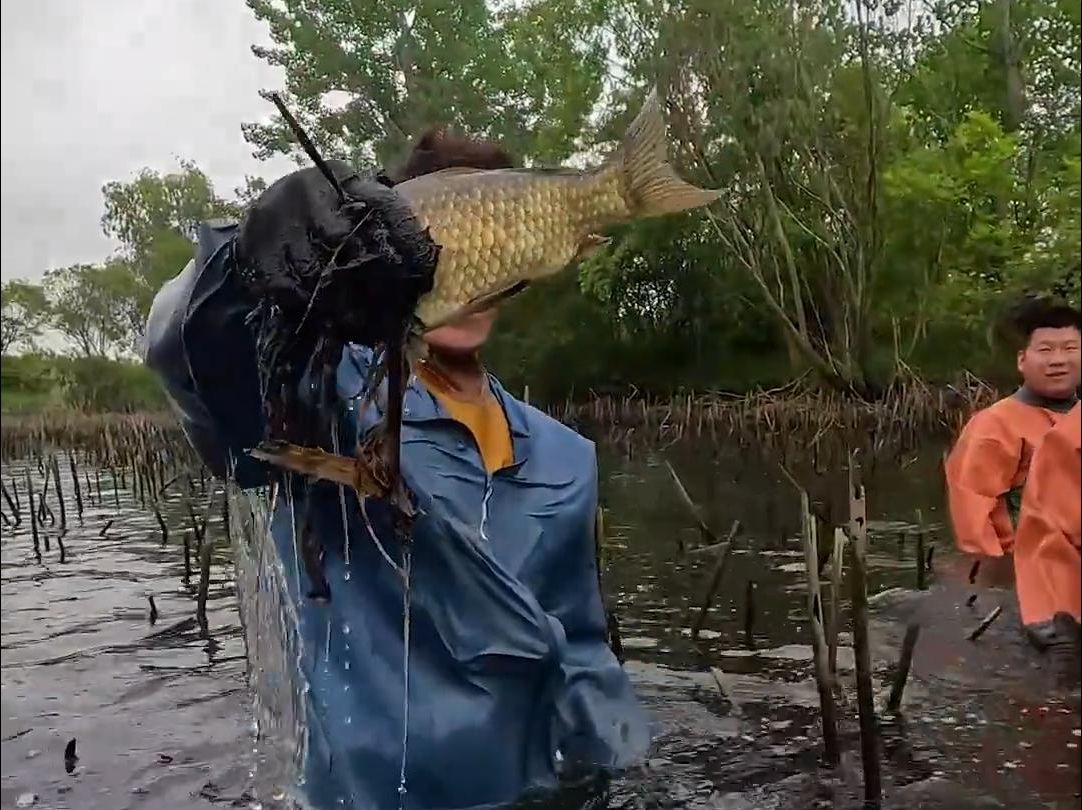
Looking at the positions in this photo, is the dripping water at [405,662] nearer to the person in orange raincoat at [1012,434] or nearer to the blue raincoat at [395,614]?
the blue raincoat at [395,614]

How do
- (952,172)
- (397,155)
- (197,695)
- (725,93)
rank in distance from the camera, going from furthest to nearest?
(197,695)
(397,155)
(725,93)
(952,172)

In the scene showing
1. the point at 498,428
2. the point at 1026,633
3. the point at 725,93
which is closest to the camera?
the point at 1026,633

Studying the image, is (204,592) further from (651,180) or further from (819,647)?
(651,180)

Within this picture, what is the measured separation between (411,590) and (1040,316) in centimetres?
76

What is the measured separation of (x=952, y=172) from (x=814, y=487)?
0.45 meters

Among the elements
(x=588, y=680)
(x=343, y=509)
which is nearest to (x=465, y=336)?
(x=343, y=509)

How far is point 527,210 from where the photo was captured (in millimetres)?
1197

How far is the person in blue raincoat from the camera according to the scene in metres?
1.35

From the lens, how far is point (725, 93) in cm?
131

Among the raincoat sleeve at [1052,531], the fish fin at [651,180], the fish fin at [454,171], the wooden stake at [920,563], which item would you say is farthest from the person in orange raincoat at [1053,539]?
the fish fin at [454,171]

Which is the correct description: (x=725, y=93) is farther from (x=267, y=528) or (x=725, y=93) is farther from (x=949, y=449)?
(x=267, y=528)

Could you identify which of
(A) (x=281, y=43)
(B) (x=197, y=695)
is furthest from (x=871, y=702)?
(B) (x=197, y=695)

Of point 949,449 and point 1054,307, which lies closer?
point 1054,307

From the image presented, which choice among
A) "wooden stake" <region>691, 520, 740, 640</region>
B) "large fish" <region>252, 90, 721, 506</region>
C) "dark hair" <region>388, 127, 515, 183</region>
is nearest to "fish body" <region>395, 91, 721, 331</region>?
"large fish" <region>252, 90, 721, 506</region>
